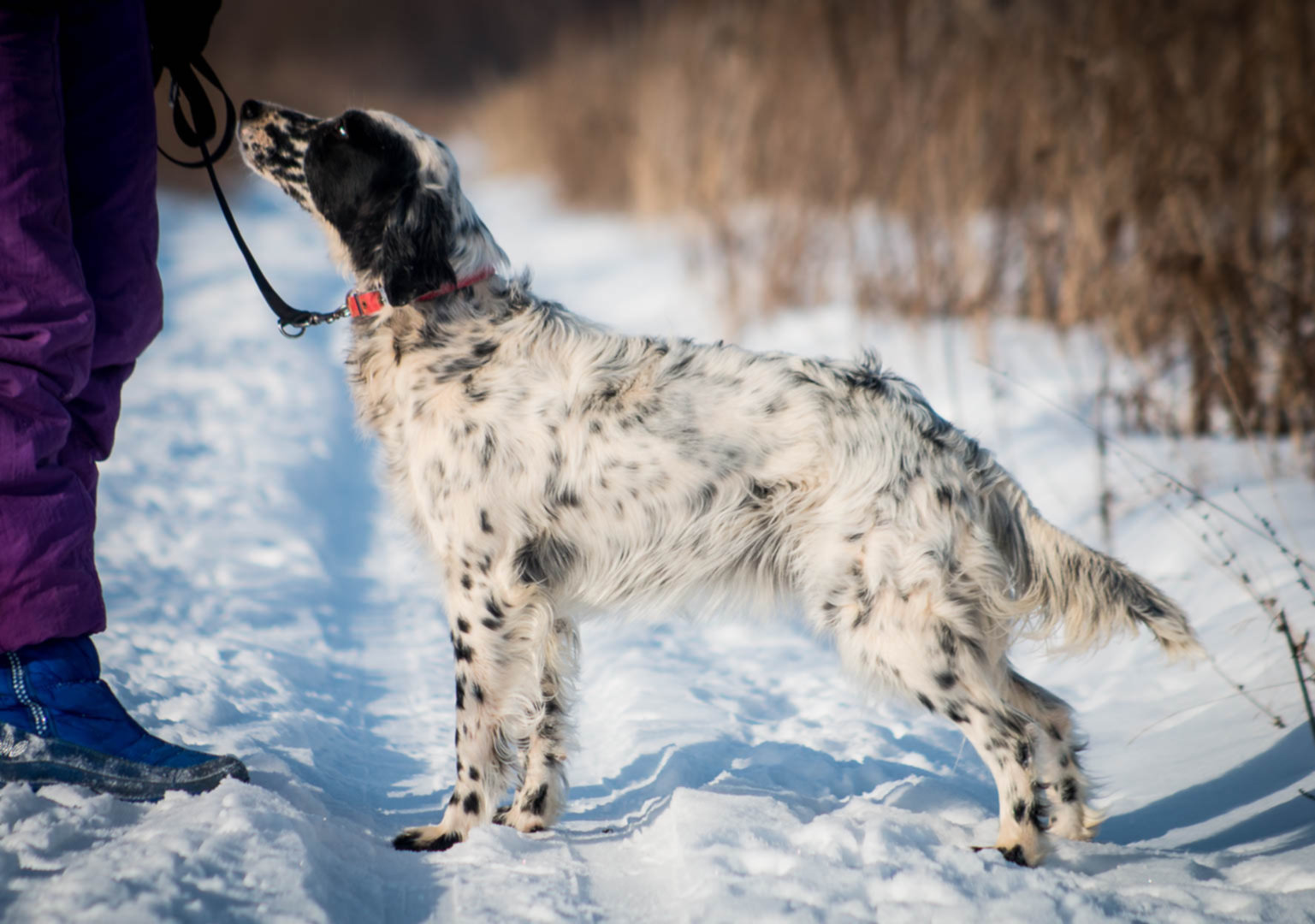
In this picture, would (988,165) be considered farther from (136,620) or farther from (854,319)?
(136,620)

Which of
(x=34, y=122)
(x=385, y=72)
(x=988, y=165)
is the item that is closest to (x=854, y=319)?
(x=988, y=165)

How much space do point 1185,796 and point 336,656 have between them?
2.57m

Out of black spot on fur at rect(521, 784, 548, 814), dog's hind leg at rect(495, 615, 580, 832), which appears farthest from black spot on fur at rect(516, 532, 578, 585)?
black spot on fur at rect(521, 784, 548, 814)

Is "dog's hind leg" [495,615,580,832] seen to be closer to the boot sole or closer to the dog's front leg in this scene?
the dog's front leg

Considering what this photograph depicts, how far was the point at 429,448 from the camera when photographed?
2391mm

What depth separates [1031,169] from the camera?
5879mm

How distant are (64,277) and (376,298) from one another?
0.70 metres

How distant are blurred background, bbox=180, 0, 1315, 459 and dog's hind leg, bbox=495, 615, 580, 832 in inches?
86.5

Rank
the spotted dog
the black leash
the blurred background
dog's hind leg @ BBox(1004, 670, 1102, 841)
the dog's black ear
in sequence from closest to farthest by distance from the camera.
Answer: the spotted dog
dog's hind leg @ BBox(1004, 670, 1102, 841)
the dog's black ear
the black leash
the blurred background

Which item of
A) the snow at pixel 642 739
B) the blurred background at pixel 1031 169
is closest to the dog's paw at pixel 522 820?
the snow at pixel 642 739

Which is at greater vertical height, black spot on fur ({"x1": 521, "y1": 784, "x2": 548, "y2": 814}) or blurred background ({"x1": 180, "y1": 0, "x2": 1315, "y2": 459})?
blurred background ({"x1": 180, "y1": 0, "x2": 1315, "y2": 459})

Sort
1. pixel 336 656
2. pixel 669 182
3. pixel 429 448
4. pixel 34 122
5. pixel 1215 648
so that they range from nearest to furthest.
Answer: pixel 34 122 < pixel 429 448 < pixel 1215 648 < pixel 336 656 < pixel 669 182

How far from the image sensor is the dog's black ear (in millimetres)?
2461

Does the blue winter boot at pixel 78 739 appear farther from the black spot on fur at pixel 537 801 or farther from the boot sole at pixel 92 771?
the black spot on fur at pixel 537 801
